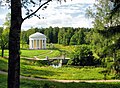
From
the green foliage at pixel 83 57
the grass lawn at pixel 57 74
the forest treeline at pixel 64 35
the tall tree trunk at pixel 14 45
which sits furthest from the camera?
the forest treeline at pixel 64 35

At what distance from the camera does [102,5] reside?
32.2 meters

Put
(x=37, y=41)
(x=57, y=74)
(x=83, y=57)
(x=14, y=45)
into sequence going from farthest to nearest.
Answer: (x=37, y=41) < (x=83, y=57) < (x=57, y=74) < (x=14, y=45)

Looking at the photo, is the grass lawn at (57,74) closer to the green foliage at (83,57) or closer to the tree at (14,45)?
the green foliage at (83,57)

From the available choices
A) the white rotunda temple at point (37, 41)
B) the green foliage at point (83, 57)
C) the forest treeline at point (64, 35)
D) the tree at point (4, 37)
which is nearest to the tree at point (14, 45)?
the tree at point (4, 37)

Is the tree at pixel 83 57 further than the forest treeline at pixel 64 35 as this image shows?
No

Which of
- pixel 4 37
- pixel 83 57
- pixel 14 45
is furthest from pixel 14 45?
pixel 83 57

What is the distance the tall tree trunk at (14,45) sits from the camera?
4.31 m

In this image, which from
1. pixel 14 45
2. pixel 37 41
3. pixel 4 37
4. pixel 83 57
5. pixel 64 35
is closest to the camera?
pixel 14 45

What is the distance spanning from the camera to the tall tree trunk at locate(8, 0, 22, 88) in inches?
170

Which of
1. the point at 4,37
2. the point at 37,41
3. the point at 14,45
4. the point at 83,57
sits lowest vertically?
the point at 83,57

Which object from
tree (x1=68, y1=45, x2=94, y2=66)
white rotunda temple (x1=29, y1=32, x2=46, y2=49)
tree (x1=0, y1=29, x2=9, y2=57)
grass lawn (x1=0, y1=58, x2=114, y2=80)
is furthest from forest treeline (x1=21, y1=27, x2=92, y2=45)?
grass lawn (x1=0, y1=58, x2=114, y2=80)

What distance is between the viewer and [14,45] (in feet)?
14.1

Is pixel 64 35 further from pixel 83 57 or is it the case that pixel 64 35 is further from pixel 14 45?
pixel 14 45

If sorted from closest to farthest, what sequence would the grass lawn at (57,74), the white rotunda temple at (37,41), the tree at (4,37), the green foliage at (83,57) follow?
1. the grass lawn at (57,74)
2. the tree at (4,37)
3. the green foliage at (83,57)
4. the white rotunda temple at (37,41)
